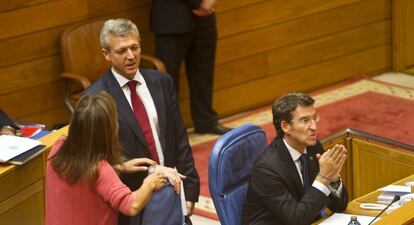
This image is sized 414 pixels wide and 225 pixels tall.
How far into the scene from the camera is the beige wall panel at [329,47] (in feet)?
27.1

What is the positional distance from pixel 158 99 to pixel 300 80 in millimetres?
4142

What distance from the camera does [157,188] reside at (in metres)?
3.96

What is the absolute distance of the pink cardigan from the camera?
3.81 meters

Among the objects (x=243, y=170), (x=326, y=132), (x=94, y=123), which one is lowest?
(x=326, y=132)

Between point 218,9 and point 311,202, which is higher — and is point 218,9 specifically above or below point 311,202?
above

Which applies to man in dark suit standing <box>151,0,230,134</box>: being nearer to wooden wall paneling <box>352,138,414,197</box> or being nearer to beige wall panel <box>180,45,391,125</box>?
beige wall panel <box>180,45,391,125</box>

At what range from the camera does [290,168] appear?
4.34 m

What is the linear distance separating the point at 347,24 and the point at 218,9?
1.52m

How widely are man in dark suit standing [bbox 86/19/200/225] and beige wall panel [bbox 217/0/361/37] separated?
3274 mm

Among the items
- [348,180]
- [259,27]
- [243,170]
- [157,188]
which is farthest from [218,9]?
[157,188]

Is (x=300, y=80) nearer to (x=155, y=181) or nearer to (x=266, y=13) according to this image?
(x=266, y=13)

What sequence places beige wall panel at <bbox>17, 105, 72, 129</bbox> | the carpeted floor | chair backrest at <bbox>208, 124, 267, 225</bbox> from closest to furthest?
1. chair backrest at <bbox>208, 124, 267, 225</bbox>
2. beige wall panel at <bbox>17, 105, 72, 129</bbox>
3. the carpeted floor

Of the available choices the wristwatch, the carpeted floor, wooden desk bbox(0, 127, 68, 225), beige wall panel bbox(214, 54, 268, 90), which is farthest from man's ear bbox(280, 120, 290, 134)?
beige wall panel bbox(214, 54, 268, 90)

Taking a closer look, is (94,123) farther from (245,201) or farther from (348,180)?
(348,180)
